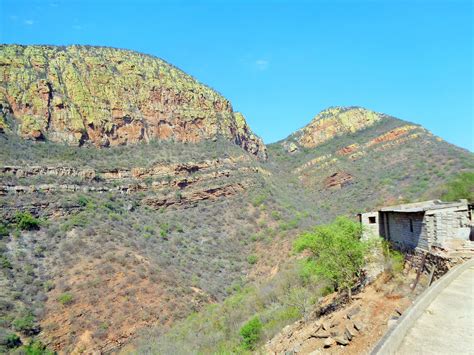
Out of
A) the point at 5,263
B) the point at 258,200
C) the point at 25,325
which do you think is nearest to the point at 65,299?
the point at 25,325

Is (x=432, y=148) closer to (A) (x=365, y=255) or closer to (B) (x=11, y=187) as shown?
(A) (x=365, y=255)

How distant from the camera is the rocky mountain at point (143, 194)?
2756 cm

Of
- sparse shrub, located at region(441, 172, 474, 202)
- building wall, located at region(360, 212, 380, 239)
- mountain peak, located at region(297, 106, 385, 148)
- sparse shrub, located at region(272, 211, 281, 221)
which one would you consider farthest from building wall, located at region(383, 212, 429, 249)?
mountain peak, located at region(297, 106, 385, 148)

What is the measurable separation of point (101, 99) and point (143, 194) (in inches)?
722

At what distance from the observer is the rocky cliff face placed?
50562mm

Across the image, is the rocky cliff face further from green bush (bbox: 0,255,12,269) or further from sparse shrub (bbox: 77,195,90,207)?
green bush (bbox: 0,255,12,269)

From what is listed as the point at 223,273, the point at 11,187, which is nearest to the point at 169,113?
the point at 11,187

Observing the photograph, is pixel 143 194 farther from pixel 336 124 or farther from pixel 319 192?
pixel 336 124

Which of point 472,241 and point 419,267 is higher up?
point 472,241

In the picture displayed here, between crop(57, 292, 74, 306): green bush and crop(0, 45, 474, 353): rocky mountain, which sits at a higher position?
crop(0, 45, 474, 353): rocky mountain

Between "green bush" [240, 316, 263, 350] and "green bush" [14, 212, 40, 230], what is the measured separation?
24690 millimetres

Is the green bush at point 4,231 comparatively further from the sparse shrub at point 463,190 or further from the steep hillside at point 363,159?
the steep hillside at point 363,159

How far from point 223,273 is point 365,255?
871 inches

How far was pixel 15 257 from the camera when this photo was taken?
3081 centimetres
